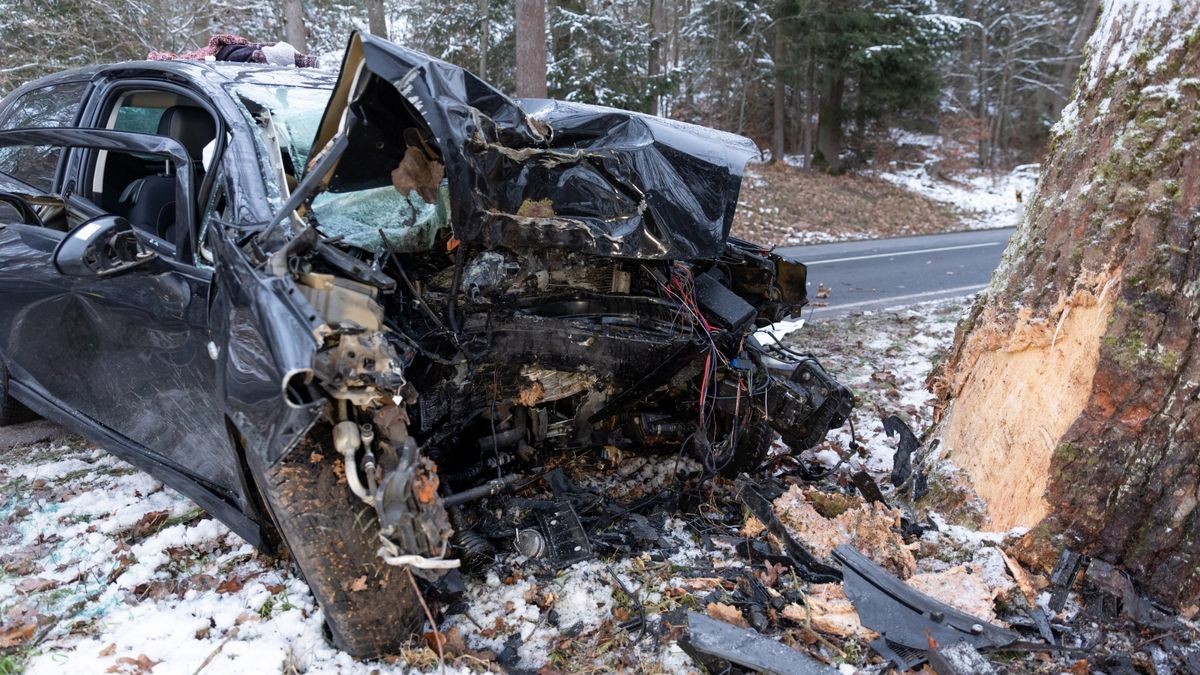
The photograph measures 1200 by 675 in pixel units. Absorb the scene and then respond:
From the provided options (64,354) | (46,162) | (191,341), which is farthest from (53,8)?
(191,341)

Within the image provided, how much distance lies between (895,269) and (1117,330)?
8455 millimetres

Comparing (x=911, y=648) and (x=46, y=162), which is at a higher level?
(x=46, y=162)

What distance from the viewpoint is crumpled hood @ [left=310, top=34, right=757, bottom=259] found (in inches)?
97.6

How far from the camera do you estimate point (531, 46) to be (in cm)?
1047

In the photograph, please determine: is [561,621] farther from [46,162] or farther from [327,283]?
[46,162]

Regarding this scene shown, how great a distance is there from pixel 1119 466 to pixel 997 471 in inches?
18.6

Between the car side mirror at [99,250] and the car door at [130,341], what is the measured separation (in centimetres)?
4

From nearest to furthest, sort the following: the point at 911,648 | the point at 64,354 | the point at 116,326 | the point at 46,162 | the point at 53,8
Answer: the point at 911,648 < the point at 116,326 < the point at 64,354 < the point at 46,162 < the point at 53,8

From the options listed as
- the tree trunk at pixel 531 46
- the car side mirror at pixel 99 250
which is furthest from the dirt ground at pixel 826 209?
the car side mirror at pixel 99 250

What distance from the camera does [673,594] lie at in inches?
111

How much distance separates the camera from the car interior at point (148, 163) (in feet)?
10.9

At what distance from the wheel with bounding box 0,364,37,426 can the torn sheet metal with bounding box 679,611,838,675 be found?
3.88 meters

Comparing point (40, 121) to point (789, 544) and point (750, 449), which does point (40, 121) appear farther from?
point (789, 544)

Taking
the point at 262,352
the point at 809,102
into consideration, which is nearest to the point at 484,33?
the point at 809,102
